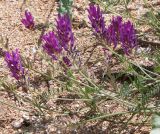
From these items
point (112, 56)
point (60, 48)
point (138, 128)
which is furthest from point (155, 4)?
point (60, 48)

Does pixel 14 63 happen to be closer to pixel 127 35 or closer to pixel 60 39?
pixel 60 39

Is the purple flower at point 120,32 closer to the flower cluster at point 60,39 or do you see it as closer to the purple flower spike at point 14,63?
the flower cluster at point 60,39

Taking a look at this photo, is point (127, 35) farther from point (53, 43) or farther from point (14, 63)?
point (14, 63)

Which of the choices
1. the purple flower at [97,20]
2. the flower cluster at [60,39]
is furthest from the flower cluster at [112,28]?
the flower cluster at [60,39]

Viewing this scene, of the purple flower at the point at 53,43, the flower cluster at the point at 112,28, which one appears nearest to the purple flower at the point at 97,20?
the flower cluster at the point at 112,28

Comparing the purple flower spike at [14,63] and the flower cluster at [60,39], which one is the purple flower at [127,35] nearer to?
the flower cluster at [60,39]

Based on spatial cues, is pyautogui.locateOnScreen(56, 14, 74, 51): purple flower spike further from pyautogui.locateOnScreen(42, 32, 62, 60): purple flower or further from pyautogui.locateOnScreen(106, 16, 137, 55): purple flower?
pyautogui.locateOnScreen(106, 16, 137, 55): purple flower

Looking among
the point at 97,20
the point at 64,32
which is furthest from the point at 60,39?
the point at 97,20

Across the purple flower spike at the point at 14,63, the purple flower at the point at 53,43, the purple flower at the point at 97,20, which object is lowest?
the purple flower spike at the point at 14,63

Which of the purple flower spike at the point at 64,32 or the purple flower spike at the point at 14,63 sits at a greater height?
the purple flower spike at the point at 64,32

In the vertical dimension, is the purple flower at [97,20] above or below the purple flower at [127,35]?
above

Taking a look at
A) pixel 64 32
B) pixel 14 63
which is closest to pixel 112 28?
pixel 64 32

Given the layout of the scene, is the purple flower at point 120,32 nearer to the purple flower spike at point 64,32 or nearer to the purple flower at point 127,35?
the purple flower at point 127,35

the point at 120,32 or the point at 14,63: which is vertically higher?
the point at 120,32
